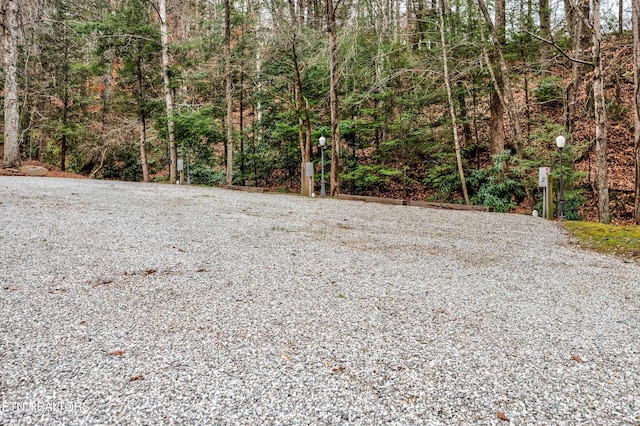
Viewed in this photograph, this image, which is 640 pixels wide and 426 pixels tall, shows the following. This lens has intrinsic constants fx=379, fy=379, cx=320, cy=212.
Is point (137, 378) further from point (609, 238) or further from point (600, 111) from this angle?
point (600, 111)

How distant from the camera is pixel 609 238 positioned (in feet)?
19.0

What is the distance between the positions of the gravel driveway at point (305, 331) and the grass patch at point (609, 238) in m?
0.54

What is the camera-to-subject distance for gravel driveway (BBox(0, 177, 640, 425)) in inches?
65.1

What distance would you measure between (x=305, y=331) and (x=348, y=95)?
12.7m

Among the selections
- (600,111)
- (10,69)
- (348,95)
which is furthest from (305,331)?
(10,69)

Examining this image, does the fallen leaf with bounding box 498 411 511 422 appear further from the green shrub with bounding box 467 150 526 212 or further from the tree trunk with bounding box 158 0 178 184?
the tree trunk with bounding box 158 0 178 184

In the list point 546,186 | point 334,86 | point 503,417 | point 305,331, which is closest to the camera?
point 503,417

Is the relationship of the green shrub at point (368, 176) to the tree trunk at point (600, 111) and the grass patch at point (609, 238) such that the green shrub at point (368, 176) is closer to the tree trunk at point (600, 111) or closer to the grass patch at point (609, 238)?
the tree trunk at point (600, 111)

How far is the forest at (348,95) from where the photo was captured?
11227mm

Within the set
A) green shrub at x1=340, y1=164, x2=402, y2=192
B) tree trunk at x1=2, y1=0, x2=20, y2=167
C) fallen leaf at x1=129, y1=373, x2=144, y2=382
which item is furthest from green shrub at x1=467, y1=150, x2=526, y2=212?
tree trunk at x1=2, y1=0, x2=20, y2=167

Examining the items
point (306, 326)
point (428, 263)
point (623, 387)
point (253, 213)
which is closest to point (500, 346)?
point (623, 387)

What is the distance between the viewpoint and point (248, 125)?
18.5 metres

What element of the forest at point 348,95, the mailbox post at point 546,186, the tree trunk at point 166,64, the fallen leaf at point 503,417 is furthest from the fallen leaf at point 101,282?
the tree trunk at point 166,64

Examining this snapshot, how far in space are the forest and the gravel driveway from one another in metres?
6.45
